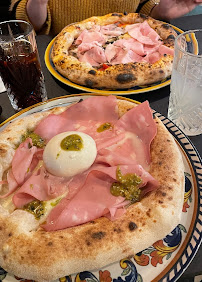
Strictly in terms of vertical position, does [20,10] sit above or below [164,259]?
above

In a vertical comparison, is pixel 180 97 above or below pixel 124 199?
above

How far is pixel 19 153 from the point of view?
1.32 meters

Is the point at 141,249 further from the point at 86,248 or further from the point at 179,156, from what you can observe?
the point at 179,156

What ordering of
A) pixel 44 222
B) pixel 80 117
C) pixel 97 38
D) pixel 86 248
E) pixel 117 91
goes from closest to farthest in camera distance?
1. pixel 86 248
2. pixel 44 222
3. pixel 80 117
4. pixel 117 91
5. pixel 97 38

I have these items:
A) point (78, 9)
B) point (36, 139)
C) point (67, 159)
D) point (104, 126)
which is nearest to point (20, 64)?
point (36, 139)

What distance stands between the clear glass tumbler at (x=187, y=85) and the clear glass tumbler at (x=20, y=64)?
0.89 metres

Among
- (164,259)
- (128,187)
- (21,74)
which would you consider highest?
(21,74)

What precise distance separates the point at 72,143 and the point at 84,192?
24 centimetres

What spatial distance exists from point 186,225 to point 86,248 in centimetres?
41

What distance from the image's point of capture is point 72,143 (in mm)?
1248

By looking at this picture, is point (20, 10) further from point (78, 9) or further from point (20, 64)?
point (20, 64)

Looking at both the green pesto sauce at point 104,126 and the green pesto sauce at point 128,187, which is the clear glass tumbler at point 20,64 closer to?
the green pesto sauce at point 104,126

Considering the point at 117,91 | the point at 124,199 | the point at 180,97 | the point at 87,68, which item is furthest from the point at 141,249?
the point at 87,68

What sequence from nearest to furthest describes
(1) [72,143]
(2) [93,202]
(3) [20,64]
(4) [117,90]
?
(2) [93,202]
(1) [72,143]
(3) [20,64]
(4) [117,90]
